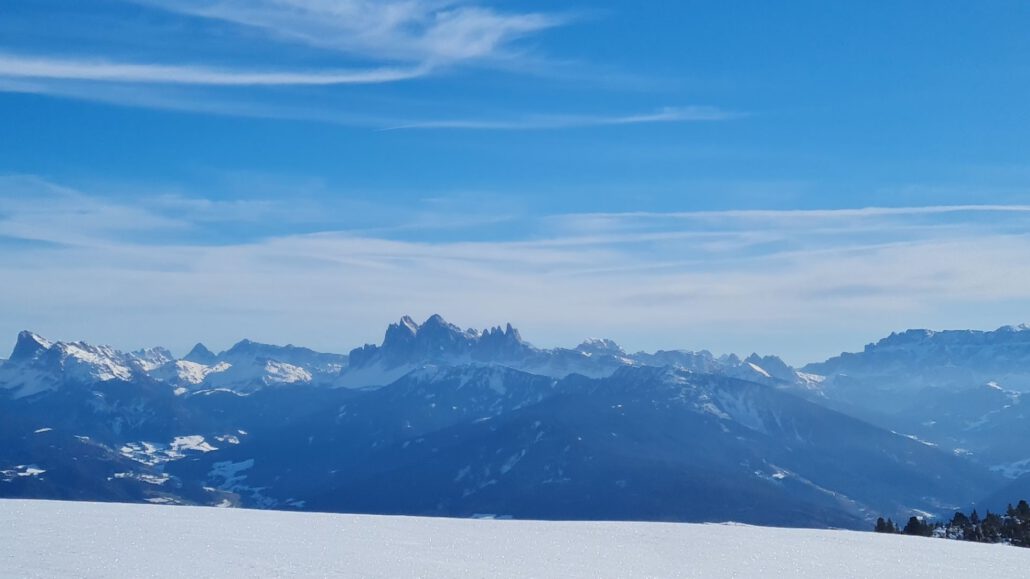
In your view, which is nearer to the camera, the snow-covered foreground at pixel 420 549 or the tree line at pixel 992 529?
the snow-covered foreground at pixel 420 549

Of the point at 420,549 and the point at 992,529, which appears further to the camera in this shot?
the point at 992,529

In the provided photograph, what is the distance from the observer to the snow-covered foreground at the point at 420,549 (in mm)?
35469

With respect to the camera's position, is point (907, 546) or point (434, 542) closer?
point (434, 542)

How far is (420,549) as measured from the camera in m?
41.4

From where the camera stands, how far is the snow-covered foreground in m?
35.5

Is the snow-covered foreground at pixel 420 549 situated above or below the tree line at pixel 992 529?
above

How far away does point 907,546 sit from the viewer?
5122 centimetres

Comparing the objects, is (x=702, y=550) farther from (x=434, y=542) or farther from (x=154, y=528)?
(x=154, y=528)

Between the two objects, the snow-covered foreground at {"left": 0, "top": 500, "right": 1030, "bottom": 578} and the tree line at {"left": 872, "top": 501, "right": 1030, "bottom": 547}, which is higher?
the snow-covered foreground at {"left": 0, "top": 500, "right": 1030, "bottom": 578}

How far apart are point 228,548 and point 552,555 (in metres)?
13.5

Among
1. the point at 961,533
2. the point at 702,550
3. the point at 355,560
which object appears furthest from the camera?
the point at 961,533

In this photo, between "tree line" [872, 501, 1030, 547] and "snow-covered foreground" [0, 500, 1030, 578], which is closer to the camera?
"snow-covered foreground" [0, 500, 1030, 578]

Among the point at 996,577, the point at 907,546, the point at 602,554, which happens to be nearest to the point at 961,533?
the point at 907,546

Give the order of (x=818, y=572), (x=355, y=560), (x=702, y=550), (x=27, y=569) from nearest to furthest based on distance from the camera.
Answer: (x=27, y=569) < (x=355, y=560) < (x=818, y=572) < (x=702, y=550)
